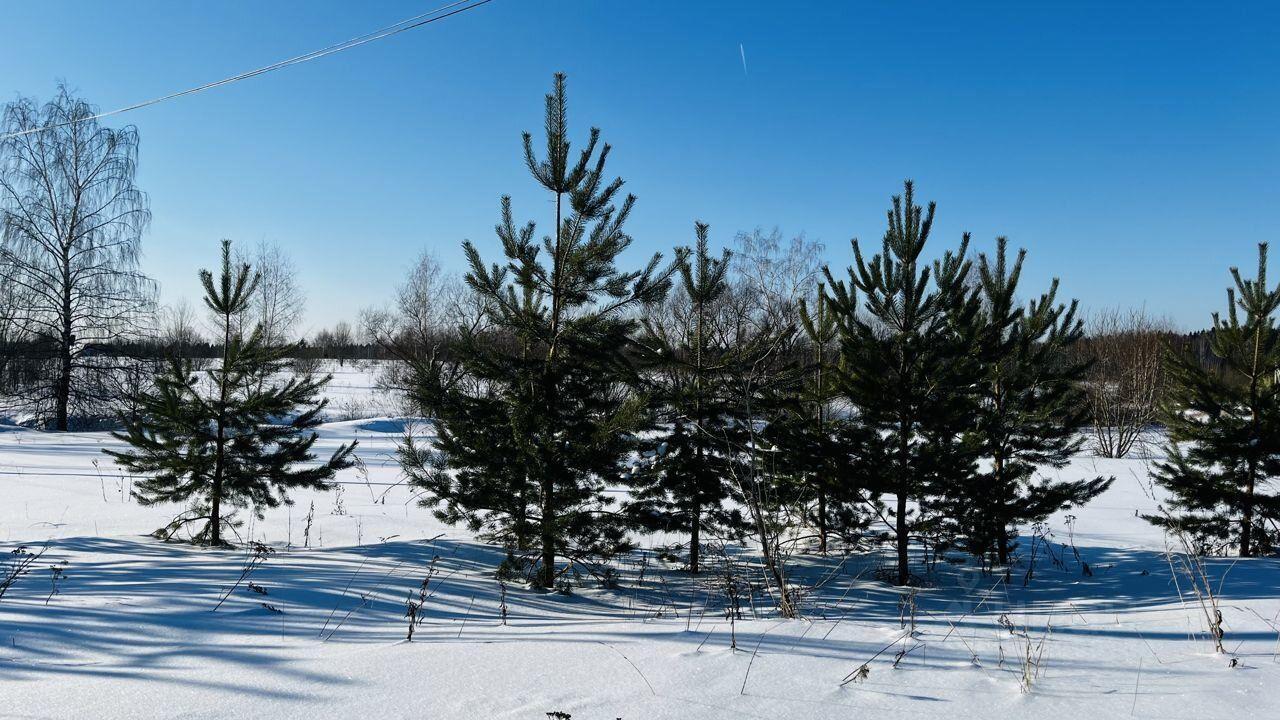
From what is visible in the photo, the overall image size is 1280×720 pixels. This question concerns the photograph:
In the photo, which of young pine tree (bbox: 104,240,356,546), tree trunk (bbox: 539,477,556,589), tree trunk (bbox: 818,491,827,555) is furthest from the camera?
tree trunk (bbox: 818,491,827,555)

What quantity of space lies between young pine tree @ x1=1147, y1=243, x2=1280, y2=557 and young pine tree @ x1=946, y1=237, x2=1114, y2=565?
149 cm

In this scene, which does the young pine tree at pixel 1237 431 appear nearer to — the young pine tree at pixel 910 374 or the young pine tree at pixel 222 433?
the young pine tree at pixel 910 374

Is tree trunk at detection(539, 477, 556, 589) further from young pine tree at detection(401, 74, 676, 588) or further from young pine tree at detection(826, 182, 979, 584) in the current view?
young pine tree at detection(826, 182, 979, 584)

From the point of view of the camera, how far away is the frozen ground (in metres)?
2.61

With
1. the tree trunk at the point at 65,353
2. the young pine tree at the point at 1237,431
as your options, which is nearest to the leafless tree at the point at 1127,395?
the young pine tree at the point at 1237,431

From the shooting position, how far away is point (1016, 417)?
880 centimetres

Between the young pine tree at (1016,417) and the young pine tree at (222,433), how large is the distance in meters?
7.44

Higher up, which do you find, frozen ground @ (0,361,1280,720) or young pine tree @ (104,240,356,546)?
young pine tree @ (104,240,356,546)

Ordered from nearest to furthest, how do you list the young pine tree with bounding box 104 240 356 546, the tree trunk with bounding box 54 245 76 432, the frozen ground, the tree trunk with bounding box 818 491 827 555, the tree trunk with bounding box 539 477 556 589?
the frozen ground
the tree trunk with bounding box 539 477 556 589
the young pine tree with bounding box 104 240 356 546
the tree trunk with bounding box 818 491 827 555
the tree trunk with bounding box 54 245 76 432

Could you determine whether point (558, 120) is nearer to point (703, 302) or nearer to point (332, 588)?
point (703, 302)

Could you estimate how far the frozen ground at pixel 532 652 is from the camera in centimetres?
261

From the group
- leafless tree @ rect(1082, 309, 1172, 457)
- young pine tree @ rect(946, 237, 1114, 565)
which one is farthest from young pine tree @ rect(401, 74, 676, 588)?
leafless tree @ rect(1082, 309, 1172, 457)

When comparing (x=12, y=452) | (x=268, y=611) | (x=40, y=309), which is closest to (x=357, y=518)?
(x=268, y=611)

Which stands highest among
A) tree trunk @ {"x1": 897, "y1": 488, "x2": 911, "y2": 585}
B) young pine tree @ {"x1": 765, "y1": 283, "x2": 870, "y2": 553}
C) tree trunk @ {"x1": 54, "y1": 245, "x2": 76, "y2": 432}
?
tree trunk @ {"x1": 54, "y1": 245, "x2": 76, "y2": 432}
